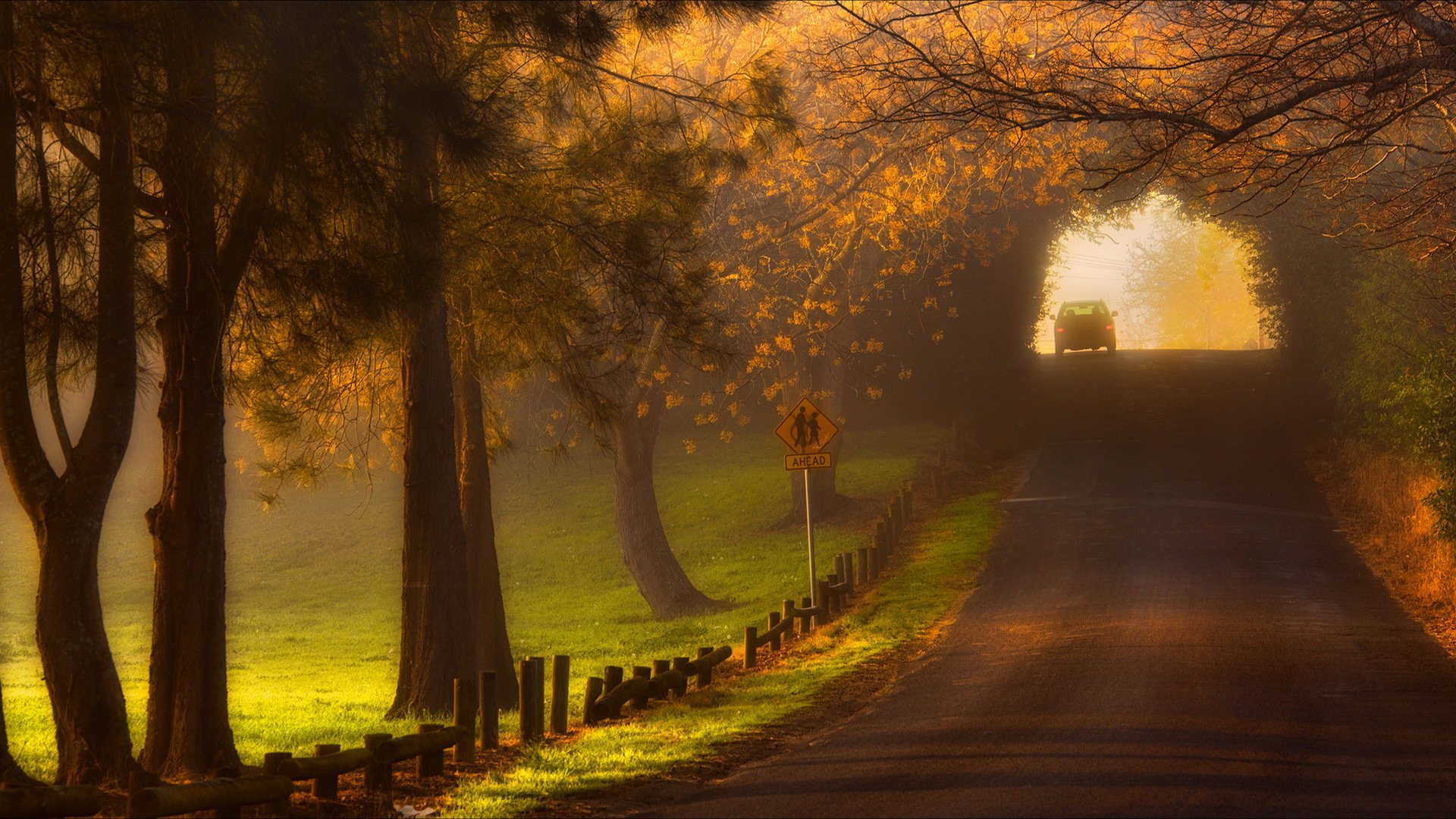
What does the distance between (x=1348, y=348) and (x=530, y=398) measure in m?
19.0

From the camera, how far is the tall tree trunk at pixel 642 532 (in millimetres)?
23750

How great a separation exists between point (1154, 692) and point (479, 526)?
790 centimetres

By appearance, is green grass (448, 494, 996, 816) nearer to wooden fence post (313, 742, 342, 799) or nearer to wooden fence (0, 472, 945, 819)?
wooden fence (0, 472, 945, 819)

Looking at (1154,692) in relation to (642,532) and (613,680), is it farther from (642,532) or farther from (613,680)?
(642,532)

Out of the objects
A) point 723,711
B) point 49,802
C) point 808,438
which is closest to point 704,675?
point 723,711

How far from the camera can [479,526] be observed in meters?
16.0

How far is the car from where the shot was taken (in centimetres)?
4988

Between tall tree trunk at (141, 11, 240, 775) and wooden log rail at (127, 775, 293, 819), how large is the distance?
2.24 m

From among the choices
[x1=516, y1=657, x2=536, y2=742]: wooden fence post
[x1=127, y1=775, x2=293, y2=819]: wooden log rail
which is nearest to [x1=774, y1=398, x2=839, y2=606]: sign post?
[x1=516, y1=657, x2=536, y2=742]: wooden fence post

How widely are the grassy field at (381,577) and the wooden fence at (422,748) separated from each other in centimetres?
86

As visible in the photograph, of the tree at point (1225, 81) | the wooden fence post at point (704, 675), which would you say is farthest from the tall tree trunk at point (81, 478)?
the wooden fence post at point (704, 675)

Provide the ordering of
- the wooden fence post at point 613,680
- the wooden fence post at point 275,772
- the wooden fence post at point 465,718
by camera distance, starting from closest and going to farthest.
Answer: the wooden fence post at point 275,772
the wooden fence post at point 465,718
the wooden fence post at point 613,680

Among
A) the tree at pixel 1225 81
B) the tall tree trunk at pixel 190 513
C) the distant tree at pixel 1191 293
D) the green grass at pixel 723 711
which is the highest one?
the distant tree at pixel 1191 293

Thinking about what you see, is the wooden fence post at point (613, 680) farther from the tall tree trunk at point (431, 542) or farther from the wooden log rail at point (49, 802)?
the wooden log rail at point (49, 802)
